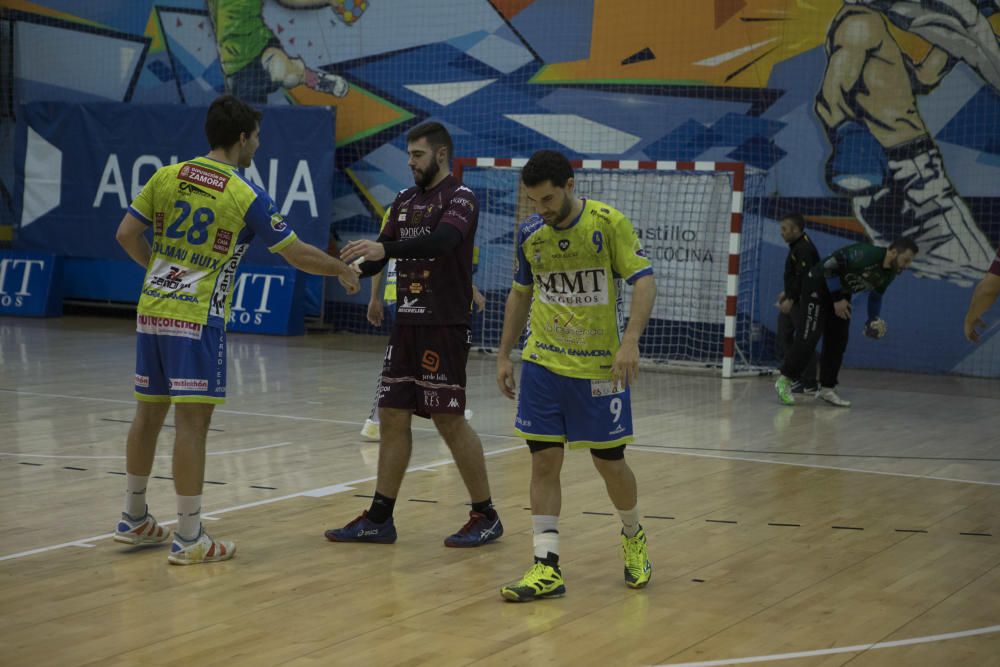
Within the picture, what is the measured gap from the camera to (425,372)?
6.09m

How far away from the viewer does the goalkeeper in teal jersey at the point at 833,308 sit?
1198 cm

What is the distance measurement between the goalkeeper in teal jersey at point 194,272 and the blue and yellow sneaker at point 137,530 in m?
0.29

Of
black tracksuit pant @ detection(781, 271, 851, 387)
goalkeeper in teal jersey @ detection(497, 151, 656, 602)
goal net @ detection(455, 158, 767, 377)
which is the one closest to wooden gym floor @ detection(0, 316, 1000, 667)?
goalkeeper in teal jersey @ detection(497, 151, 656, 602)

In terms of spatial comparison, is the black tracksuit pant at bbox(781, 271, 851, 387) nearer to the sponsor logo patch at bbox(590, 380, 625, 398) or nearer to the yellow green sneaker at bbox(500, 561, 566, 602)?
the sponsor logo patch at bbox(590, 380, 625, 398)

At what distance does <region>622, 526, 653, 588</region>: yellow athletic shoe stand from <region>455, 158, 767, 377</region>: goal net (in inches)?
378

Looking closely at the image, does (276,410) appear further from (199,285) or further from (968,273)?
(968,273)

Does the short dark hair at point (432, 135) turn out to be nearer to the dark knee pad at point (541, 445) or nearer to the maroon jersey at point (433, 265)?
the maroon jersey at point (433, 265)

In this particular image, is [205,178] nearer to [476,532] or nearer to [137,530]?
[137,530]

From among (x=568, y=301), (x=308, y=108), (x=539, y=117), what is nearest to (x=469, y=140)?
(x=539, y=117)

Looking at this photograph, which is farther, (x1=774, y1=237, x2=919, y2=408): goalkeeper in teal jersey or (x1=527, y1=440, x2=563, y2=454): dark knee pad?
(x1=774, y1=237, x2=919, y2=408): goalkeeper in teal jersey

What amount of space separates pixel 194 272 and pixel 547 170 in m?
1.64

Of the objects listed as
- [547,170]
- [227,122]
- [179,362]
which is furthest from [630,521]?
[227,122]

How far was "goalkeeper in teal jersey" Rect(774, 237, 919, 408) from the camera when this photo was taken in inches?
472

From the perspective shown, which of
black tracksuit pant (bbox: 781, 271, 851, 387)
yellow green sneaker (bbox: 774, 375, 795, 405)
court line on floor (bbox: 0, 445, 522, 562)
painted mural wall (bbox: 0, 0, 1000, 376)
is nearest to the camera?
court line on floor (bbox: 0, 445, 522, 562)
